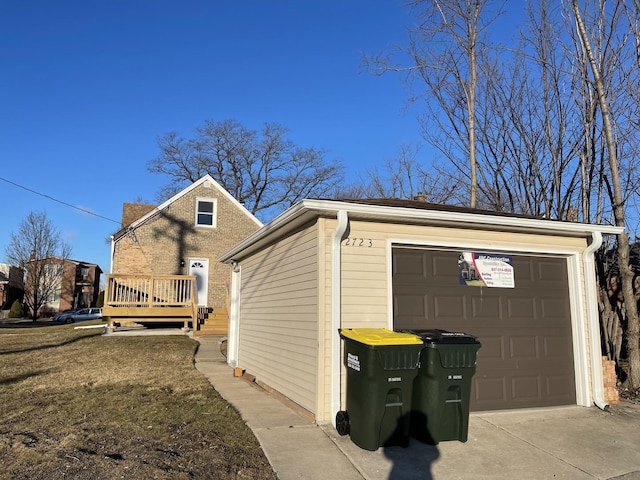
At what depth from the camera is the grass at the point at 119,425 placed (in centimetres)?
402

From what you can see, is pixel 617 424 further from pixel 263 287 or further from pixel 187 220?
pixel 187 220

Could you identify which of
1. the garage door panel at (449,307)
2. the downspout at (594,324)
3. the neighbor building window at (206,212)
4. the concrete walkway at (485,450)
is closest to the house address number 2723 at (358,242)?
the garage door panel at (449,307)

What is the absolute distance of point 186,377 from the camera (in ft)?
28.2

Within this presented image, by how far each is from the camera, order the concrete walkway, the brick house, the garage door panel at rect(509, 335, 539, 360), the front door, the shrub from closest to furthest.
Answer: the concrete walkway, the garage door panel at rect(509, 335, 539, 360), the brick house, the front door, the shrub

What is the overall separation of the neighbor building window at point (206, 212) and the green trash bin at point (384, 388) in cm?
1755

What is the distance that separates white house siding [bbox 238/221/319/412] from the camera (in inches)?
235

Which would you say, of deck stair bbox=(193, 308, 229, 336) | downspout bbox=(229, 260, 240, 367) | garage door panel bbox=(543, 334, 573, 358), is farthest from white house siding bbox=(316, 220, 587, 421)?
deck stair bbox=(193, 308, 229, 336)

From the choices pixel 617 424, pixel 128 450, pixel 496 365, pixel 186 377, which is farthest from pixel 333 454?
pixel 186 377

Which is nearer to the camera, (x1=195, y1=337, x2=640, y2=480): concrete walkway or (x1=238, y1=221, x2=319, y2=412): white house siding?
(x1=195, y1=337, x2=640, y2=480): concrete walkway

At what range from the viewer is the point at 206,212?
21.5 meters

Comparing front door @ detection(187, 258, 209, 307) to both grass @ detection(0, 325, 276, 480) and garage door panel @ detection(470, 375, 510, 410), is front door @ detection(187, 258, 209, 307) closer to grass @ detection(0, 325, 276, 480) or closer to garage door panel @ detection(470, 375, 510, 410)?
grass @ detection(0, 325, 276, 480)

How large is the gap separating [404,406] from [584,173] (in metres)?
8.29

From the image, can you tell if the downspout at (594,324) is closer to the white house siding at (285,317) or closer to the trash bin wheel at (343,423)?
the trash bin wheel at (343,423)

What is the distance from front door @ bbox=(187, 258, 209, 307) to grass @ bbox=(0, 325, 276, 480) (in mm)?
10332
